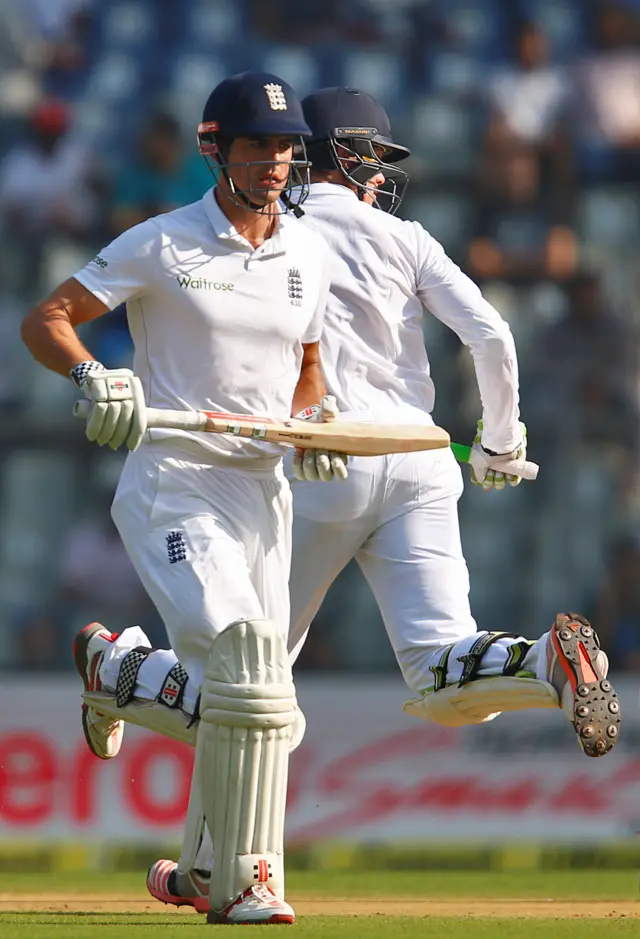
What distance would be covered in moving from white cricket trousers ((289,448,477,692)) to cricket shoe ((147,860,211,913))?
0.60 meters

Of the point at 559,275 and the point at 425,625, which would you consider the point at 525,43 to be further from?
the point at 425,625

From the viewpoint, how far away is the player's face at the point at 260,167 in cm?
392

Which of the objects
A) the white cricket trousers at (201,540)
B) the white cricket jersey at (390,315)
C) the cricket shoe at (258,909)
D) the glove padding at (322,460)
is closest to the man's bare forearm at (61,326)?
the white cricket trousers at (201,540)

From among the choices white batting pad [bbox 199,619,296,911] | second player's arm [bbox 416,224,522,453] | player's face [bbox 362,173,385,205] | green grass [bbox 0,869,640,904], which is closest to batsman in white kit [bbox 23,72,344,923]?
white batting pad [bbox 199,619,296,911]

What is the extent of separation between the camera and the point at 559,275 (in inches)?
351

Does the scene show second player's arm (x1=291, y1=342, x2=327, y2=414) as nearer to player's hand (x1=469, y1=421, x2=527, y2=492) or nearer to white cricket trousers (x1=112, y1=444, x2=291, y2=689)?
white cricket trousers (x1=112, y1=444, x2=291, y2=689)

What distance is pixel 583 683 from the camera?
3805 millimetres

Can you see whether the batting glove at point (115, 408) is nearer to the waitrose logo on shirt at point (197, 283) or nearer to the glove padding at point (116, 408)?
the glove padding at point (116, 408)

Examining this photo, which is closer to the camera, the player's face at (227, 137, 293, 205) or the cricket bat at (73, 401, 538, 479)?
the cricket bat at (73, 401, 538, 479)

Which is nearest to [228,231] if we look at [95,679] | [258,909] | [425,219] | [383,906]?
[95,679]

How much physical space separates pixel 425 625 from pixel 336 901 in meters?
1.11

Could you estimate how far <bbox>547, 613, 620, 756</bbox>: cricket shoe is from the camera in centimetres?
379

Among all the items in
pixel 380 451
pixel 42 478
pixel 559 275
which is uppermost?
pixel 380 451

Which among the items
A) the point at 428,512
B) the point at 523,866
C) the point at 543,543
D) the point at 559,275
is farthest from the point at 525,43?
the point at 428,512
